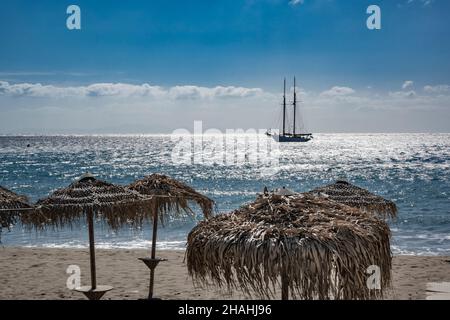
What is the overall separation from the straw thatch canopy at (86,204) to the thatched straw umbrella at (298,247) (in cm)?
240

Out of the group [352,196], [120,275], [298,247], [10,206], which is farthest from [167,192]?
[120,275]

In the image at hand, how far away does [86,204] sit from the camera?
7.52m

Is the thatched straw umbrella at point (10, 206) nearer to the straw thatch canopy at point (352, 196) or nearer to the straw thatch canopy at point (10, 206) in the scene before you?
the straw thatch canopy at point (10, 206)

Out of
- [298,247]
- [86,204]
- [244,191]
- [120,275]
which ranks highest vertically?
[86,204]

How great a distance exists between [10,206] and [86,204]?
1105 mm

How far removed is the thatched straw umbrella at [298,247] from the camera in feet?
16.6

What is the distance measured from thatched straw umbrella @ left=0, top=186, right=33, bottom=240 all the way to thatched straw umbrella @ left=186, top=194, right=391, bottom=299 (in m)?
3.18

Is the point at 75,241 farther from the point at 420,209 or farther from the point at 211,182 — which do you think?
the point at 211,182

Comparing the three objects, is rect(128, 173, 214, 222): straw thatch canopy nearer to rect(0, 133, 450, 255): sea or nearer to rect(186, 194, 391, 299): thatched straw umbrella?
rect(0, 133, 450, 255): sea

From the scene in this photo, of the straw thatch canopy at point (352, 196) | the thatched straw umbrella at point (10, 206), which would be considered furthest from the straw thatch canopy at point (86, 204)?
the straw thatch canopy at point (352, 196)

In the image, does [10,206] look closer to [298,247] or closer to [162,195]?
[162,195]

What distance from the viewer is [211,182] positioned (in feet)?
184
